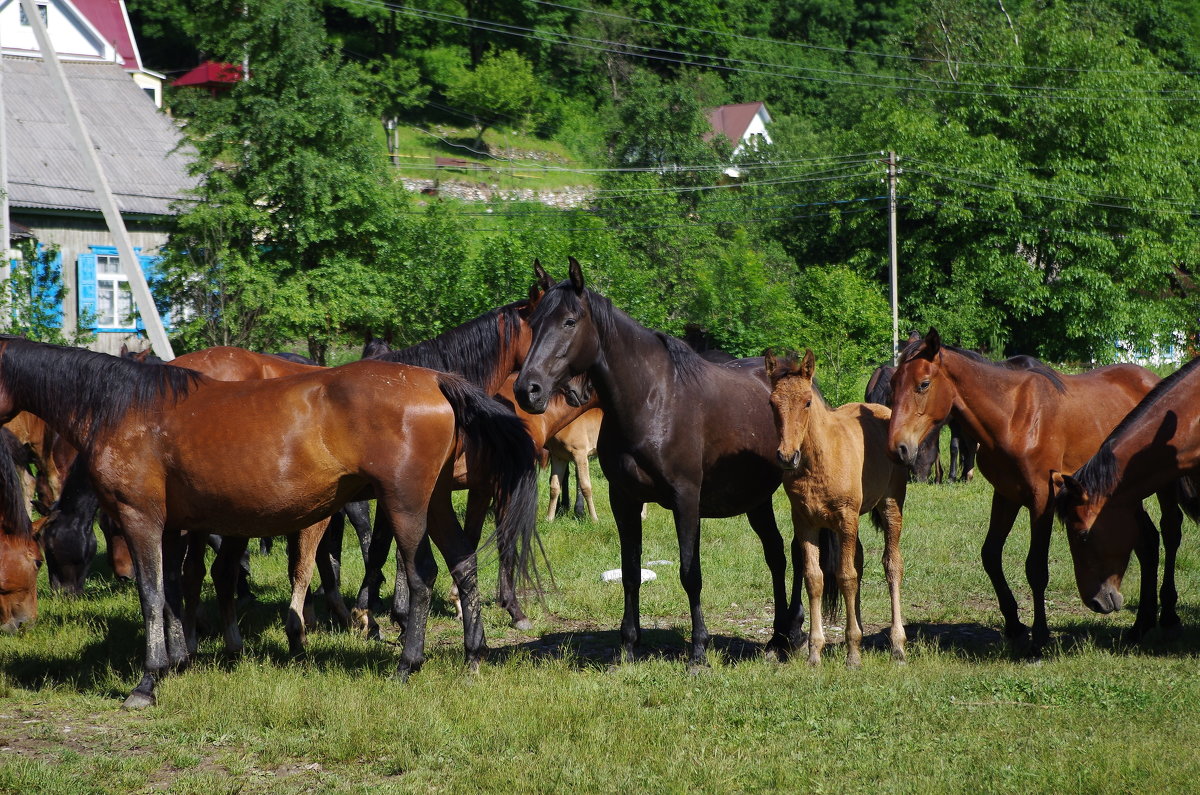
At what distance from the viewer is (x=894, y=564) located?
7504 millimetres

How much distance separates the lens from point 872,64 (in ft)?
256

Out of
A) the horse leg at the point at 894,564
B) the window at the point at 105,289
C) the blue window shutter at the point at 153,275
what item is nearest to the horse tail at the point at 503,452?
the horse leg at the point at 894,564

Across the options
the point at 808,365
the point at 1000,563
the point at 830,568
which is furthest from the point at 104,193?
the point at 1000,563

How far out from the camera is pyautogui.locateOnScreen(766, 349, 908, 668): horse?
6633 mm

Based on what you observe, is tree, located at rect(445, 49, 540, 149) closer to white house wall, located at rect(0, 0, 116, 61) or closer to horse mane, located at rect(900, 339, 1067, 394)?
white house wall, located at rect(0, 0, 116, 61)

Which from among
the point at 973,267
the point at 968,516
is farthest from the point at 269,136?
the point at 973,267

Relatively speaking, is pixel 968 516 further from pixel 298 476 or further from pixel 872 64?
pixel 872 64

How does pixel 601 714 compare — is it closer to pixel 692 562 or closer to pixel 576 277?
pixel 692 562

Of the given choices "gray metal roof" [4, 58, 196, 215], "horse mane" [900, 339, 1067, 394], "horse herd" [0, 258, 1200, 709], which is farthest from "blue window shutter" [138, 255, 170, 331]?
"horse mane" [900, 339, 1067, 394]

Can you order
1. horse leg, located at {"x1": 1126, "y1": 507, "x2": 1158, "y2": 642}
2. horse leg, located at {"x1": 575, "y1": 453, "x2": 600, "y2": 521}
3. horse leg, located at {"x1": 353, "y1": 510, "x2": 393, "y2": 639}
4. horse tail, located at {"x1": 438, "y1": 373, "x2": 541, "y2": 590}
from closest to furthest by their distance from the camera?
horse tail, located at {"x1": 438, "y1": 373, "x2": 541, "y2": 590} → horse leg, located at {"x1": 1126, "y1": 507, "x2": 1158, "y2": 642} → horse leg, located at {"x1": 353, "y1": 510, "x2": 393, "y2": 639} → horse leg, located at {"x1": 575, "y1": 453, "x2": 600, "y2": 521}

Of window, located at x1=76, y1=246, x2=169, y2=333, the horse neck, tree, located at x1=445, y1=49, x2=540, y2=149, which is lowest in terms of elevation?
the horse neck

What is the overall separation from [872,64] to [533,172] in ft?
104

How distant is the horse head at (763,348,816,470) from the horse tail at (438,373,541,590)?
1.58 m

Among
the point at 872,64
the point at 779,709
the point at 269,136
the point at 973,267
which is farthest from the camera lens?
the point at 872,64
